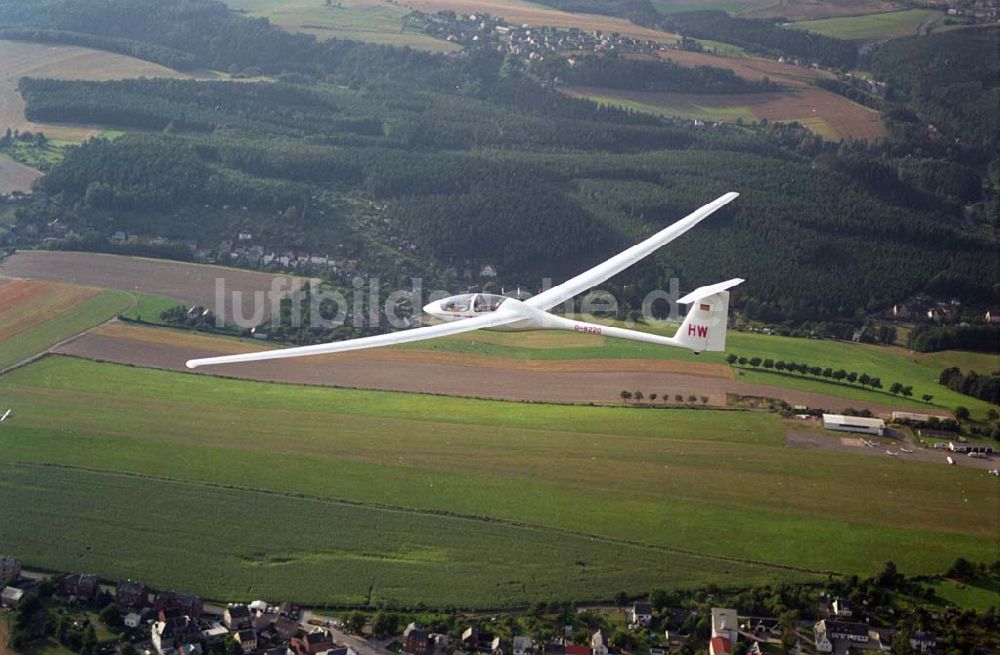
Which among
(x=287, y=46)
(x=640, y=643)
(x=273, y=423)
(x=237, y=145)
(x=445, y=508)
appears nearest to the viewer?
(x=640, y=643)

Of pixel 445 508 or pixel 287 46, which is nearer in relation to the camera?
pixel 445 508

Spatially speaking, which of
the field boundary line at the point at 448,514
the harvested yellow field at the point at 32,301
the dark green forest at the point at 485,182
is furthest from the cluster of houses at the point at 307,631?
the dark green forest at the point at 485,182

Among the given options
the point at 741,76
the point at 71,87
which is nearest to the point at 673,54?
the point at 741,76

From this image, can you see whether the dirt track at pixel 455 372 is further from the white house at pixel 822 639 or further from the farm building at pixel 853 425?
the white house at pixel 822 639

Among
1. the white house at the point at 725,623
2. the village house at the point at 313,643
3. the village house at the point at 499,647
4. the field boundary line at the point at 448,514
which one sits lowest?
the village house at the point at 313,643

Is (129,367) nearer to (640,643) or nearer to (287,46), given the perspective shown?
(640,643)

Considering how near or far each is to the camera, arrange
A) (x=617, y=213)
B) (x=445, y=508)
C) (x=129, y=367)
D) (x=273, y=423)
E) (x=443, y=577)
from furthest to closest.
Answer: 1. (x=617, y=213)
2. (x=129, y=367)
3. (x=273, y=423)
4. (x=445, y=508)
5. (x=443, y=577)

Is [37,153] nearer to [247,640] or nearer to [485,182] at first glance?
[485,182]
